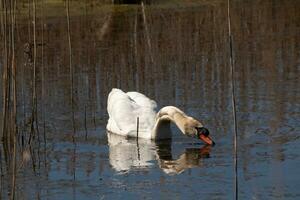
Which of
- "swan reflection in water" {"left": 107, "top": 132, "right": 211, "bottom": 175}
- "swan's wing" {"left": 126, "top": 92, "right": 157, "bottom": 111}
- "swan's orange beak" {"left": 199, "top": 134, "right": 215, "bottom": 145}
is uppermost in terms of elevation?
"swan's wing" {"left": 126, "top": 92, "right": 157, "bottom": 111}

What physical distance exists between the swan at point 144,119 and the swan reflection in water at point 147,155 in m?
0.09

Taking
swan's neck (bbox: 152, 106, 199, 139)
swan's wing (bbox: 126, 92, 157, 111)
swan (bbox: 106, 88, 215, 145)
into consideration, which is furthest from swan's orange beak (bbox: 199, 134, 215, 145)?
swan's wing (bbox: 126, 92, 157, 111)

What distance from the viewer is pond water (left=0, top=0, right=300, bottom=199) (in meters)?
9.09

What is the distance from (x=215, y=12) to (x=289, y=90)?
899 cm

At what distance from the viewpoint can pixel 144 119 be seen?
11.7m

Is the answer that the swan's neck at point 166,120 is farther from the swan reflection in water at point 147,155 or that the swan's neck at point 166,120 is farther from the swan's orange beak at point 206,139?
the swan's orange beak at point 206,139

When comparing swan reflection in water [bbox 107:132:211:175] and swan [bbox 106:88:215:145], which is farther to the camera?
swan [bbox 106:88:215:145]

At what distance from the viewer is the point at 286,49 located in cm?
1641

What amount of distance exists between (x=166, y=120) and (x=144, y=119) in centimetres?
56

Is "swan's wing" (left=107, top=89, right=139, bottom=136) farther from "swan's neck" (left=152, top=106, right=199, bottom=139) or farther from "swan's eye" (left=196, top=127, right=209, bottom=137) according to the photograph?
"swan's eye" (left=196, top=127, right=209, bottom=137)

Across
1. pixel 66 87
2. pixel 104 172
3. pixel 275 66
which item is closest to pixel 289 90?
pixel 275 66

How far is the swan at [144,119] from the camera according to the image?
1079cm

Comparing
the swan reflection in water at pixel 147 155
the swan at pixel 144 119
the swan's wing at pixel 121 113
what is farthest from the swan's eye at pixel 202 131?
the swan's wing at pixel 121 113

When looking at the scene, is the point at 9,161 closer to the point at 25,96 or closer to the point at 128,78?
the point at 25,96
